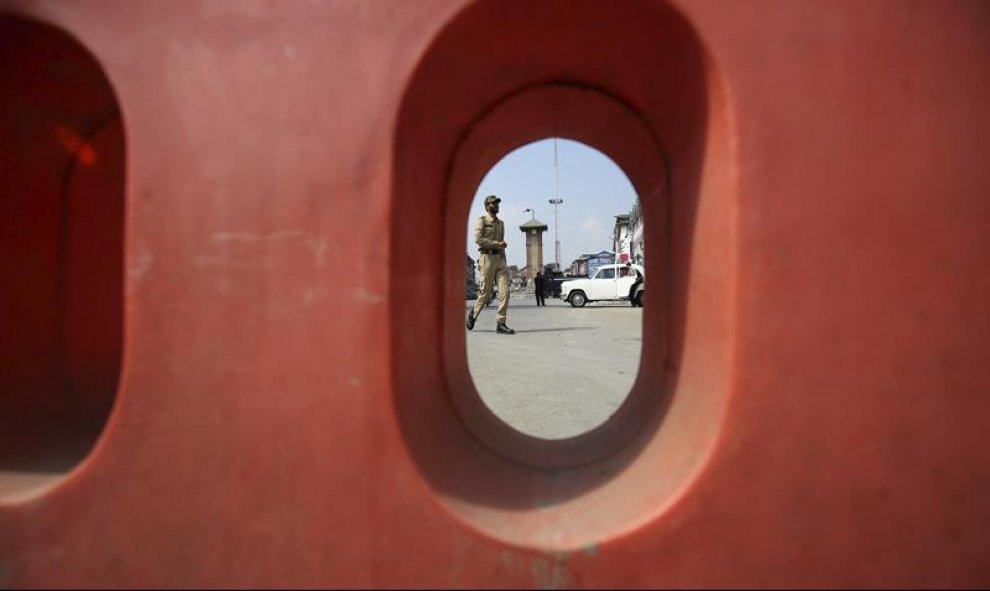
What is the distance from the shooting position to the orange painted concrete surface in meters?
1.26

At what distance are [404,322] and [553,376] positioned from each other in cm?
323

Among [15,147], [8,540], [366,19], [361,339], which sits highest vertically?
[366,19]

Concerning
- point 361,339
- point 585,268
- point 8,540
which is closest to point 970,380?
point 361,339

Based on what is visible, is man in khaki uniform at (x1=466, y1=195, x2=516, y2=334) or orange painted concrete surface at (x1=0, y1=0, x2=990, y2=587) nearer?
orange painted concrete surface at (x1=0, y1=0, x2=990, y2=587)

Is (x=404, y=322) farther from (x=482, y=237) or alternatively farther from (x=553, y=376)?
(x=482, y=237)

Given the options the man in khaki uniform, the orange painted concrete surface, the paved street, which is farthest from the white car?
the orange painted concrete surface

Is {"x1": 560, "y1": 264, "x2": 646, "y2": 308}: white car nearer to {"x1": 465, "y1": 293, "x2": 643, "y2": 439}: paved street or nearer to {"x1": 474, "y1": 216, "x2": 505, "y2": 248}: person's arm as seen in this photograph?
{"x1": 465, "y1": 293, "x2": 643, "y2": 439}: paved street

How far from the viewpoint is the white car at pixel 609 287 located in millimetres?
17562

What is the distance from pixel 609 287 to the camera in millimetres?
18188

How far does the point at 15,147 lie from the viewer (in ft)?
5.95

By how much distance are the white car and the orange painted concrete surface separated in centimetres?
1612

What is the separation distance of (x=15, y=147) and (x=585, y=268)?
139 feet

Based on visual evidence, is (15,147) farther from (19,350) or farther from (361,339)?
(361,339)

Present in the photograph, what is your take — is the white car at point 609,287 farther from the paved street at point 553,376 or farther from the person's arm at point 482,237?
the person's arm at point 482,237
